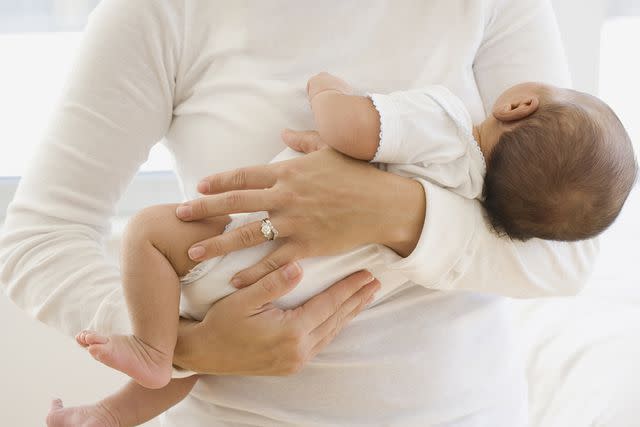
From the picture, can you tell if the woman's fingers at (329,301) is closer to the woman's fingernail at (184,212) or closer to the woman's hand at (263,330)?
the woman's hand at (263,330)

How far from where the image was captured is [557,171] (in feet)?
3.93

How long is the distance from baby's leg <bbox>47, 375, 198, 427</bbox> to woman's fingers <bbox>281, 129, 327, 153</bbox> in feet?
1.27

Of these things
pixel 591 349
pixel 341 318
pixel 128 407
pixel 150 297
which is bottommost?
pixel 591 349

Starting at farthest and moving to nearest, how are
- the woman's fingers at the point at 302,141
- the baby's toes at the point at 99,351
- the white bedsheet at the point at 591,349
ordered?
the white bedsheet at the point at 591,349 < the woman's fingers at the point at 302,141 < the baby's toes at the point at 99,351

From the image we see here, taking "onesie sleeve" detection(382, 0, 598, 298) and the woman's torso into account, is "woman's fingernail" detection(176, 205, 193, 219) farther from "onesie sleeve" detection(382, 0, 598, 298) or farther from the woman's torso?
"onesie sleeve" detection(382, 0, 598, 298)

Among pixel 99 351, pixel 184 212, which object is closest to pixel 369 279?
pixel 184 212

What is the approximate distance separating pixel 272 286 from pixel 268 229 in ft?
0.25

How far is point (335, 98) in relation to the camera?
1.15 metres

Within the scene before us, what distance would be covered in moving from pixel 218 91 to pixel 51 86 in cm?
131

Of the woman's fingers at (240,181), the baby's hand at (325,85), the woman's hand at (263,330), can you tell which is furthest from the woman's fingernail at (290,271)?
the baby's hand at (325,85)

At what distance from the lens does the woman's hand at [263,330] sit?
45.3 inches

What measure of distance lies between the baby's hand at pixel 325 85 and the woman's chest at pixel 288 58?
1.9 inches

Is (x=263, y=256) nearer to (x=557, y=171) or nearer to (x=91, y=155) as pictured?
(x=91, y=155)

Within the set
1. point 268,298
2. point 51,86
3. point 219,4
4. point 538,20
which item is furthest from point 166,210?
point 51,86
